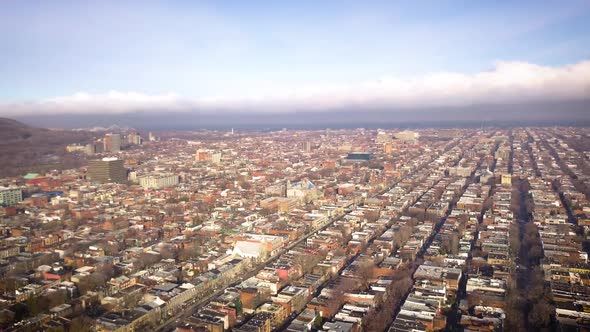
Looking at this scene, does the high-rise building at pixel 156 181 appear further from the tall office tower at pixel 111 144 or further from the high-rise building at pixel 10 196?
the tall office tower at pixel 111 144

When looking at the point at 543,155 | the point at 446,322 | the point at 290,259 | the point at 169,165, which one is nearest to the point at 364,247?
the point at 290,259

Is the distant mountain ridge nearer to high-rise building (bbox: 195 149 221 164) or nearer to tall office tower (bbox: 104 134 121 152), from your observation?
tall office tower (bbox: 104 134 121 152)

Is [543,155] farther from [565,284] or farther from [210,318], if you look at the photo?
[210,318]

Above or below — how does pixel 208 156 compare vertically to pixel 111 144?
below

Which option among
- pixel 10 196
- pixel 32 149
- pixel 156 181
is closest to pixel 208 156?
pixel 156 181

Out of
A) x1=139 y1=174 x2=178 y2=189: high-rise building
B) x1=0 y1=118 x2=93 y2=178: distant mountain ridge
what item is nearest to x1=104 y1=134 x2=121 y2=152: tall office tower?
x1=0 y1=118 x2=93 y2=178: distant mountain ridge

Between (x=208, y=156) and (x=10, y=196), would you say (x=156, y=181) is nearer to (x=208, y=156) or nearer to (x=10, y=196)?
(x=10, y=196)
